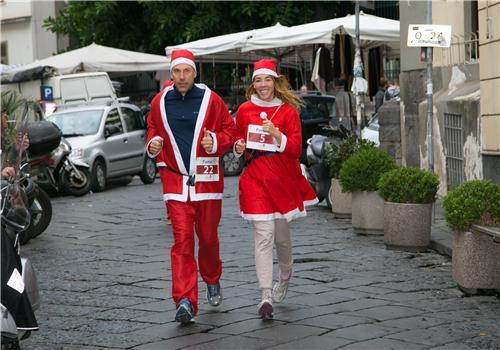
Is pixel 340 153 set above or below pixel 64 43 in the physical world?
below

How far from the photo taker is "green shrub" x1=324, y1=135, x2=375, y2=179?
13.7 m

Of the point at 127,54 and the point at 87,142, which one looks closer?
the point at 87,142

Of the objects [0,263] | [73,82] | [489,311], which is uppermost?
[73,82]

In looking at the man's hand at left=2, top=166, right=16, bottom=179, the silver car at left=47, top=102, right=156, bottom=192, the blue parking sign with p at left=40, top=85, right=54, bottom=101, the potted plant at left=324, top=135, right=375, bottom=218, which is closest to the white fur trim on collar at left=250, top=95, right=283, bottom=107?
the man's hand at left=2, top=166, right=16, bottom=179

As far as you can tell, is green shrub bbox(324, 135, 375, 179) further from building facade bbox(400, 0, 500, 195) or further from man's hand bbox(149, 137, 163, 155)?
man's hand bbox(149, 137, 163, 155)

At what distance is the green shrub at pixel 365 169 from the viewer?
40.0 ft

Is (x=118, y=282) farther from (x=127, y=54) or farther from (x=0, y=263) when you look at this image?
(x=127, y=54)

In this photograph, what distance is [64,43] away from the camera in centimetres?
4800

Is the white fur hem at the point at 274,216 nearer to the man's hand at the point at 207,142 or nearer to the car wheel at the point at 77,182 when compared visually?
the man's hand at the point at 207,142

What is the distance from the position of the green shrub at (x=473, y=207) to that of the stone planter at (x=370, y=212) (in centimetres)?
352

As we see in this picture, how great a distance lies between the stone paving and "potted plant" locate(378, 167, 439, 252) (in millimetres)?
178

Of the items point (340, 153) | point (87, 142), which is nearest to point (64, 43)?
point (87, 142)

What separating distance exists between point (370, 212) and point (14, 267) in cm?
650

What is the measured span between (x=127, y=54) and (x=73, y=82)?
238 cm
